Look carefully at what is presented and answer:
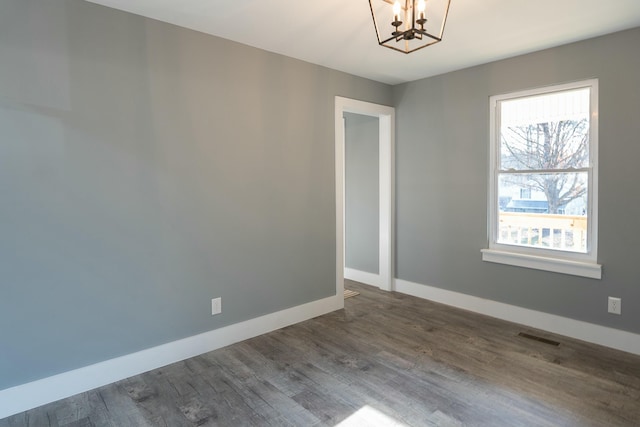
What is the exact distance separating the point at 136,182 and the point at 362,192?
2968 millimetres

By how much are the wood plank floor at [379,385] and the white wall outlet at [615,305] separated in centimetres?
34

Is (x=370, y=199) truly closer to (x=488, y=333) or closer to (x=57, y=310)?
(x=488, y=333)

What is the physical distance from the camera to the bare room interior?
7.20 ft

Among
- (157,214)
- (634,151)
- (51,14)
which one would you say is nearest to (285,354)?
(157,214)

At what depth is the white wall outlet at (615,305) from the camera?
294cm

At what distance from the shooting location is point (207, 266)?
9.64ft

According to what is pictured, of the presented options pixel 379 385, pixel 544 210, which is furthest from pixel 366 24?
pixel 379 385

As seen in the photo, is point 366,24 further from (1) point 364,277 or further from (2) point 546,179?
(1) point 364,277

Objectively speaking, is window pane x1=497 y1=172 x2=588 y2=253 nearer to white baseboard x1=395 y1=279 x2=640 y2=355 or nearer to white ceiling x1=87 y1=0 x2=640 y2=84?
white baseboard x1=395 y1=279 x2=640 y2=355

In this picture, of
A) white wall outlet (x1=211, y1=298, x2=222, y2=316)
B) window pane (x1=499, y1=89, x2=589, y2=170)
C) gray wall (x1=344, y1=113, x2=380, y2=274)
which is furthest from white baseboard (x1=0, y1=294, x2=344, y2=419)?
window pane (x1=499, y1=89, x2=589, y2=170)

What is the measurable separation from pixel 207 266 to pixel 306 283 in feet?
3.59

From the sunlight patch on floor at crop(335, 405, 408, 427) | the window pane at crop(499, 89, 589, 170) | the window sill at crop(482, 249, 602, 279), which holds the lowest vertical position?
the sunlight patch on floor at crop(335, 405, 408, 427)

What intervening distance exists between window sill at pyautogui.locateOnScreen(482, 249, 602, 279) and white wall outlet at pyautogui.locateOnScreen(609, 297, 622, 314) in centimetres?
20

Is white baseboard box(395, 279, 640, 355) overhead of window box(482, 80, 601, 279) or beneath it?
beneath
